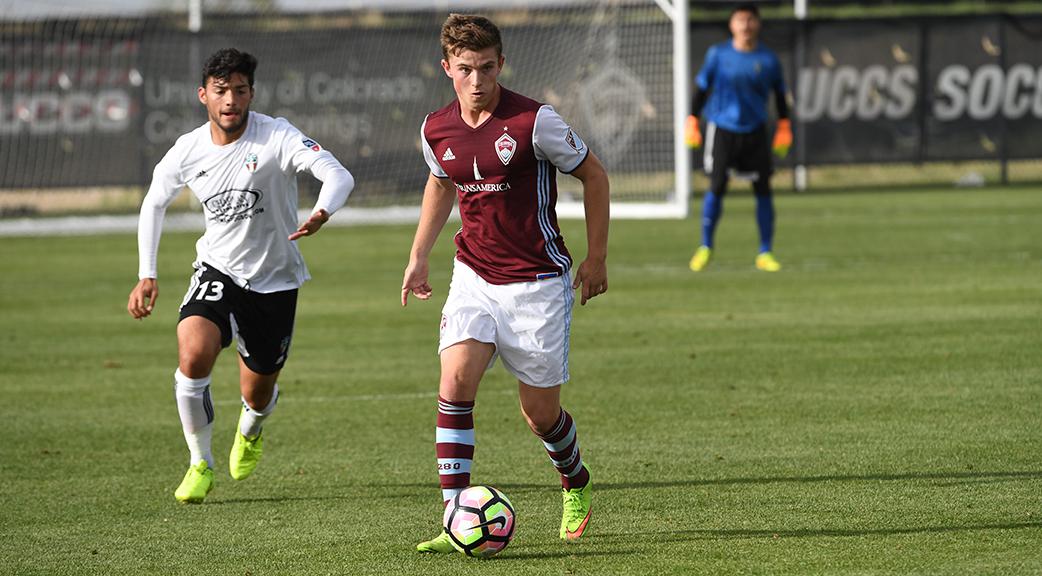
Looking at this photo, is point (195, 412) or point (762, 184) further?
point (762, 184)

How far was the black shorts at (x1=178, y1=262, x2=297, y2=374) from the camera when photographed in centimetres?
759

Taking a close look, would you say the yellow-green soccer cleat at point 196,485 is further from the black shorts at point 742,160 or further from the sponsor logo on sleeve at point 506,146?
the black shorts at point 742,160

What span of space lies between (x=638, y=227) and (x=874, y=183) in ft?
34.0

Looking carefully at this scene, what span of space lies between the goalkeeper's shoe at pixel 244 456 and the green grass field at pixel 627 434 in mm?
91

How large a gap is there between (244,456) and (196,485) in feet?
1.87

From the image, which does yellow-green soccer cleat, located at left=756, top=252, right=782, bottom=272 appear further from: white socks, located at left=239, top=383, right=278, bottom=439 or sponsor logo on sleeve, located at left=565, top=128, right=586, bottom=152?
sponsor logo on sleeve, located at left=565, top=128, right=586, bottom=152

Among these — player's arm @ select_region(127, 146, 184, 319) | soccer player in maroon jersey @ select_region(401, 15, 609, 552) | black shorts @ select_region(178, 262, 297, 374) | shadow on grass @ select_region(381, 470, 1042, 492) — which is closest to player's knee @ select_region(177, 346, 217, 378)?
black shorts @ select_region(178, 262, 297, 374)

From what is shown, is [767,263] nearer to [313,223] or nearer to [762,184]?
[762,184]

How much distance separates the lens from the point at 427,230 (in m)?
6.56

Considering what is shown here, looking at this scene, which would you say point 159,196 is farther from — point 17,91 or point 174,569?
point 17,91

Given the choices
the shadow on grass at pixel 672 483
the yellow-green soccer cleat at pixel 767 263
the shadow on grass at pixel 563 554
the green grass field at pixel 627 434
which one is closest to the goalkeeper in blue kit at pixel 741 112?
the yellow-green soccer cleat at pixel 767 263

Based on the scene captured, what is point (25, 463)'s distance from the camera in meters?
8.26

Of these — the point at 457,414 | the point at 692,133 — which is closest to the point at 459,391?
the point at 457,414

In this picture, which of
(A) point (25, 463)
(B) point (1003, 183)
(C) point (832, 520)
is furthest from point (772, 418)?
(B) point (1003, 183)
